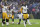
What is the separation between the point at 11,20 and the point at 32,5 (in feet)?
1.42

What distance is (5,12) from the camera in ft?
5.90

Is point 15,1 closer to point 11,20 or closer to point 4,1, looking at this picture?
point 4,1

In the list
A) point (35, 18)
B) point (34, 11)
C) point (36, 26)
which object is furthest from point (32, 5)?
point (36, 26)

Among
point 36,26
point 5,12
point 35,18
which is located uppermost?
point 5,12

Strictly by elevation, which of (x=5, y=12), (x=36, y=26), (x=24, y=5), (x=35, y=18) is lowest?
(x=36, y=26)

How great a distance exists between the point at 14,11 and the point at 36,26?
17.4 inches

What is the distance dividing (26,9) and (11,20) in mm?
310

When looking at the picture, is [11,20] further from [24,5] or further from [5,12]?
[24,5]

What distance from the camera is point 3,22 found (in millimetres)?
1805

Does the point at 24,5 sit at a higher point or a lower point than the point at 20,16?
higher

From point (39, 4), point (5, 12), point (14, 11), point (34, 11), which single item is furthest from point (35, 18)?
point (5, 12)

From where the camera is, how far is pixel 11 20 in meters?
1.81

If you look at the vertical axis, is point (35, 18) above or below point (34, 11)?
below

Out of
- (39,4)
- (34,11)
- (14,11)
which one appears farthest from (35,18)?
(14,11)
